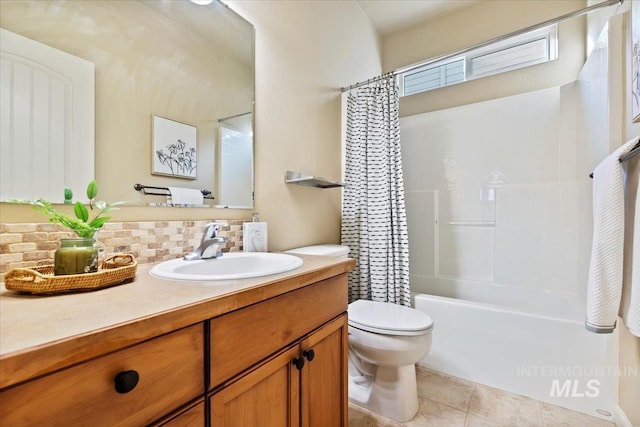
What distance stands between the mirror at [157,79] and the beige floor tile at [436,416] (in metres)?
1.35

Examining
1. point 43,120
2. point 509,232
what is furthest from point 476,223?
point 43,120

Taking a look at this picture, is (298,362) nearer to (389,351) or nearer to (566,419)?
(389,351)

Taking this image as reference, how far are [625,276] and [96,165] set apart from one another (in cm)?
179

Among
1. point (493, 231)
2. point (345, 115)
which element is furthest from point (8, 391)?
point (493, 231)

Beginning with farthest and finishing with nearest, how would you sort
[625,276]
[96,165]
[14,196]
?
[625,276], [96,165], [14,196]

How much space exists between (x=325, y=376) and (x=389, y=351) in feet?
1.63

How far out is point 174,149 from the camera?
108cm

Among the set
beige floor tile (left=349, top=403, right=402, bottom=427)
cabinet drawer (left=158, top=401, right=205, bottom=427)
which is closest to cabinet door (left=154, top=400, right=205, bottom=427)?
cabinet drawer (left=158, top=401, right=205, bottom=427)

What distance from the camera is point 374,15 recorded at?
251 cm

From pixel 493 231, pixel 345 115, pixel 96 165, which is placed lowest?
pixel 493 231

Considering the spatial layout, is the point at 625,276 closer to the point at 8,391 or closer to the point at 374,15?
the point at 8,391

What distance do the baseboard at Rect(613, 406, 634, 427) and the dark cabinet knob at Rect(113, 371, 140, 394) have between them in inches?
75.8

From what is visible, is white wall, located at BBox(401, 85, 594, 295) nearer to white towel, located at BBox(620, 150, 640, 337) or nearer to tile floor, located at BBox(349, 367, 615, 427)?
tile floor, located at BBox(349, 367, 615, 427)

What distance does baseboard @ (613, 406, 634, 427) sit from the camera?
1.27m
